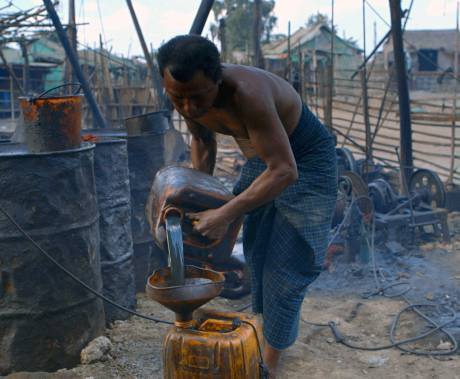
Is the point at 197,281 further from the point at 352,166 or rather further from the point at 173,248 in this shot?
the point at 352,166

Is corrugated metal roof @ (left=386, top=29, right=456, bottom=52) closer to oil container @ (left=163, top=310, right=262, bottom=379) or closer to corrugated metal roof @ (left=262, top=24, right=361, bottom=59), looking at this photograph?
corrugated metal roof @ (left=262, top=24, right=361, bottom=59)

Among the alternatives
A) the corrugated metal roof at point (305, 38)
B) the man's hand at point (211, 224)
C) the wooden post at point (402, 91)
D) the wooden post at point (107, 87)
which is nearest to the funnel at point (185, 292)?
the man's hand at point (211, 224)

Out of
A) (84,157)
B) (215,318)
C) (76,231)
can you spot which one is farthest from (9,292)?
(215,318)

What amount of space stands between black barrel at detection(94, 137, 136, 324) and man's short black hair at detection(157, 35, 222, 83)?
2000mm

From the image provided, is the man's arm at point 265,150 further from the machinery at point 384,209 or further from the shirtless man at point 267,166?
the machinery at point 384,209

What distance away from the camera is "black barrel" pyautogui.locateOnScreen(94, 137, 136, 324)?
4.22 metres

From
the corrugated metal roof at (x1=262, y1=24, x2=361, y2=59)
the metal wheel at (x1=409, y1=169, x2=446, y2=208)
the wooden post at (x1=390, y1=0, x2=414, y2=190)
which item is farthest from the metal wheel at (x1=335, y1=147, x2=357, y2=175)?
the corrugated metal roof at (x1=262, y1=24, x2=361, y2=59)

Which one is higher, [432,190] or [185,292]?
[185,292]

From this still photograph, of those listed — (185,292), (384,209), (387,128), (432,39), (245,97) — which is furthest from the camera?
(432,39)

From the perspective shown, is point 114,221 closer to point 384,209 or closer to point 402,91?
point 384,209

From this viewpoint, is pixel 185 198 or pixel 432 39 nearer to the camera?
pixel 185 198

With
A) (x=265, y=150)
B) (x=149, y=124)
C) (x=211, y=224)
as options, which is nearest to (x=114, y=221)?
(x=149, y=124)

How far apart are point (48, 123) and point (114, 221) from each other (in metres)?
1.04

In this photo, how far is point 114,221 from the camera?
432 centimetres
